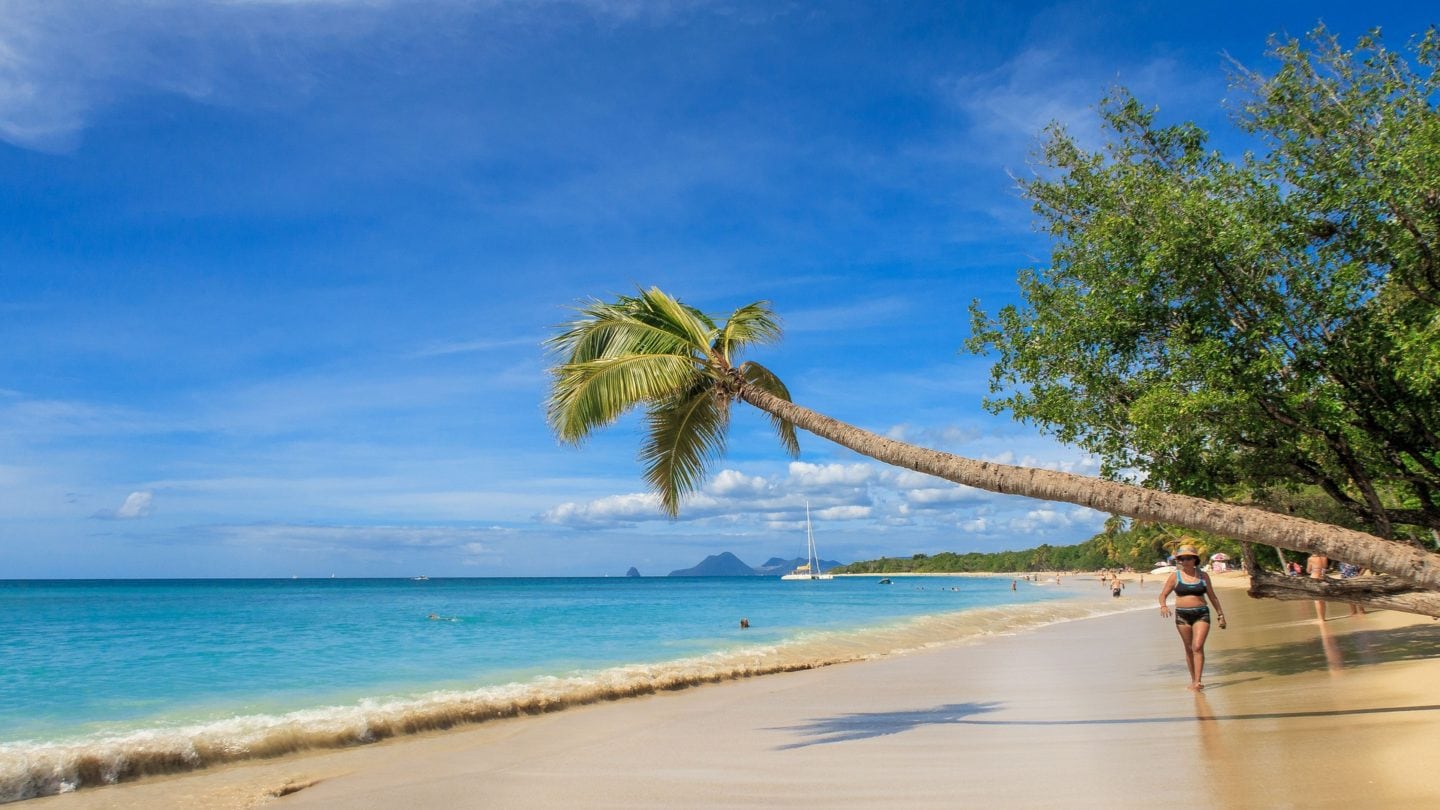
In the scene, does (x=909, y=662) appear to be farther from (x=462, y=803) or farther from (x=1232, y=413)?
(x=462, y=803)

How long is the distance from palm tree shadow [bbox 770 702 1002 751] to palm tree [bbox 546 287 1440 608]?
2.90 metres

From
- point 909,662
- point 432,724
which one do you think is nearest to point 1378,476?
point 909,662

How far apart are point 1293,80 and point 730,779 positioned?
28.9ft

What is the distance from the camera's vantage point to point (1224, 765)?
18.3 ft

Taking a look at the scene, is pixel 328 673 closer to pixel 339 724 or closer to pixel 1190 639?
pixel 339 724

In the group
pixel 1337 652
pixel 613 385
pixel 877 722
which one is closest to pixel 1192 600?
pixel 877 722

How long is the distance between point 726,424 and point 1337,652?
29.7ft

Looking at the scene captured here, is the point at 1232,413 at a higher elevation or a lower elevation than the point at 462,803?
higher

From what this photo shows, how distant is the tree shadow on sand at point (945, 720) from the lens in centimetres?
709

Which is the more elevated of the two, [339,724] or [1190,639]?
[1190,639]

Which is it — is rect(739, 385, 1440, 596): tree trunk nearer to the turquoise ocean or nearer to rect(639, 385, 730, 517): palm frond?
rect(639, 385, 730, 517): palm frond

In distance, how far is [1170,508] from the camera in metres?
5.40

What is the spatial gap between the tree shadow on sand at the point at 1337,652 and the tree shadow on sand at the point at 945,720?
3.35 meters

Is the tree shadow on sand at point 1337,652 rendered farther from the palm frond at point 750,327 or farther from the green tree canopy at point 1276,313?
the palm frond at point 750,327
